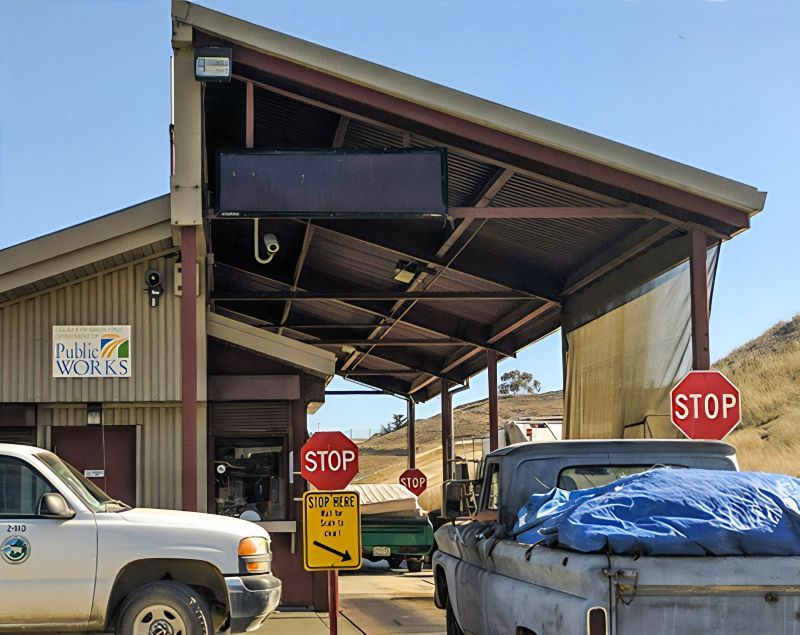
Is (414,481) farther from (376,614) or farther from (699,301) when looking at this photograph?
(699,301)

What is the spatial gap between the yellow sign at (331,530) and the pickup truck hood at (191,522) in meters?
0.65

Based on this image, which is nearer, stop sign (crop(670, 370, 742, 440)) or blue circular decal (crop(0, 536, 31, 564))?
blue circular decal (crop(0, 536, 31, 564))

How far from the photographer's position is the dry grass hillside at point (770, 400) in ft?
137

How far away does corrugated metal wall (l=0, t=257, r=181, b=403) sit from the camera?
14.5m

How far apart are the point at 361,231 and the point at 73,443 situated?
5.58 meters

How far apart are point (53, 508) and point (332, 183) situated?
220 inches

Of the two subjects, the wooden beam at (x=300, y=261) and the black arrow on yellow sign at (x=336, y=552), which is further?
the wooden beam at (x=300, y=261)

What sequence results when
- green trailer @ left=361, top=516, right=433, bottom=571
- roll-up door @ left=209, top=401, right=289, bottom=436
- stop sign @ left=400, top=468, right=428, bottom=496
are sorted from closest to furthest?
1. roll-up door @ left=209, top=401, right=289, bottom=436
2. green trailer @ left=361, top=516, right=433, bottom=571
3. stop sign @ left=400, top=468, right=428, bottom=496

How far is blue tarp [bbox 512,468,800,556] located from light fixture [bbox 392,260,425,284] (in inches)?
482

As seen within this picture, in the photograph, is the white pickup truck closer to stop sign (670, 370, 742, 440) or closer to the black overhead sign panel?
the black overhead sign panel

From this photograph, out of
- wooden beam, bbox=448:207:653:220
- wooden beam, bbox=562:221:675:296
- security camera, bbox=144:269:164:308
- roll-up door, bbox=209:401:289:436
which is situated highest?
wooden beam, bbox=448:207:653:220

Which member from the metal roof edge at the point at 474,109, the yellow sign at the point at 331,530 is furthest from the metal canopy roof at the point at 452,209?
the yellow sign at the point at 331,530

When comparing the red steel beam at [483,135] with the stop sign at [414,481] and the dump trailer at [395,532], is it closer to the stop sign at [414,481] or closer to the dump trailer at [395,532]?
the dump trailer at [395,532]

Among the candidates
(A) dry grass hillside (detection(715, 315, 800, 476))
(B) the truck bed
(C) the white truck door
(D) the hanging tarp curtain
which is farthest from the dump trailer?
(B) the truck bed
